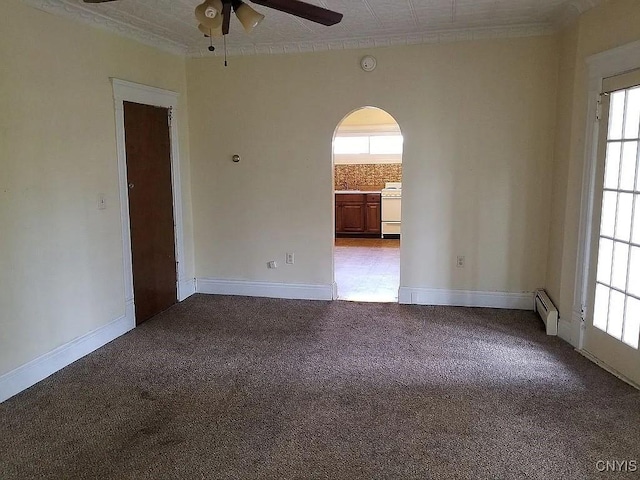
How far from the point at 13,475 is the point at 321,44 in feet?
13.4

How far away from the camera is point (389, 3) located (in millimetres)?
3588

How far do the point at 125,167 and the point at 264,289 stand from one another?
191cm

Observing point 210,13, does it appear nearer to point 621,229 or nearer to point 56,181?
point 56,181

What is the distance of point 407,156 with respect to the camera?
4.67m

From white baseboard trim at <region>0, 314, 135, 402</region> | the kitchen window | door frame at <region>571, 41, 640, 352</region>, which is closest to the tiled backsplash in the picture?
the kitchen window

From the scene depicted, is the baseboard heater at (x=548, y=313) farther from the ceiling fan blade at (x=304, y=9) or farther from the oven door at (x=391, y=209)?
the oven door at (x=391, y=209)

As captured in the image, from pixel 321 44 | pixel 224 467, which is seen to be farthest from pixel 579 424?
pixel 321 44

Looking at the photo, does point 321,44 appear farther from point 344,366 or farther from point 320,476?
point 320,476

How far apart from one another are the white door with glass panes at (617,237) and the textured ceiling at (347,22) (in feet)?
2.82

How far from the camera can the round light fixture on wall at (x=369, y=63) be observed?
15.1ft

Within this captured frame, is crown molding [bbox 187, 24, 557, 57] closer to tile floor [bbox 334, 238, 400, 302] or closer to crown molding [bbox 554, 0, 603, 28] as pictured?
crown molding [bbox 554, 0, 603, 28]

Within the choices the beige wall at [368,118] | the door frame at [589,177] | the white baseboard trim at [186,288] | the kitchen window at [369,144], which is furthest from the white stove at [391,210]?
the door frame at [589,177]

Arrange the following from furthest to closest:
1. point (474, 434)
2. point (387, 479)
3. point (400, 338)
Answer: point (400, 338), point (474, 434), point (387, 479)

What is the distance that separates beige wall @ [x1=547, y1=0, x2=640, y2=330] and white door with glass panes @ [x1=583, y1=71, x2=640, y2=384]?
0.78ft
